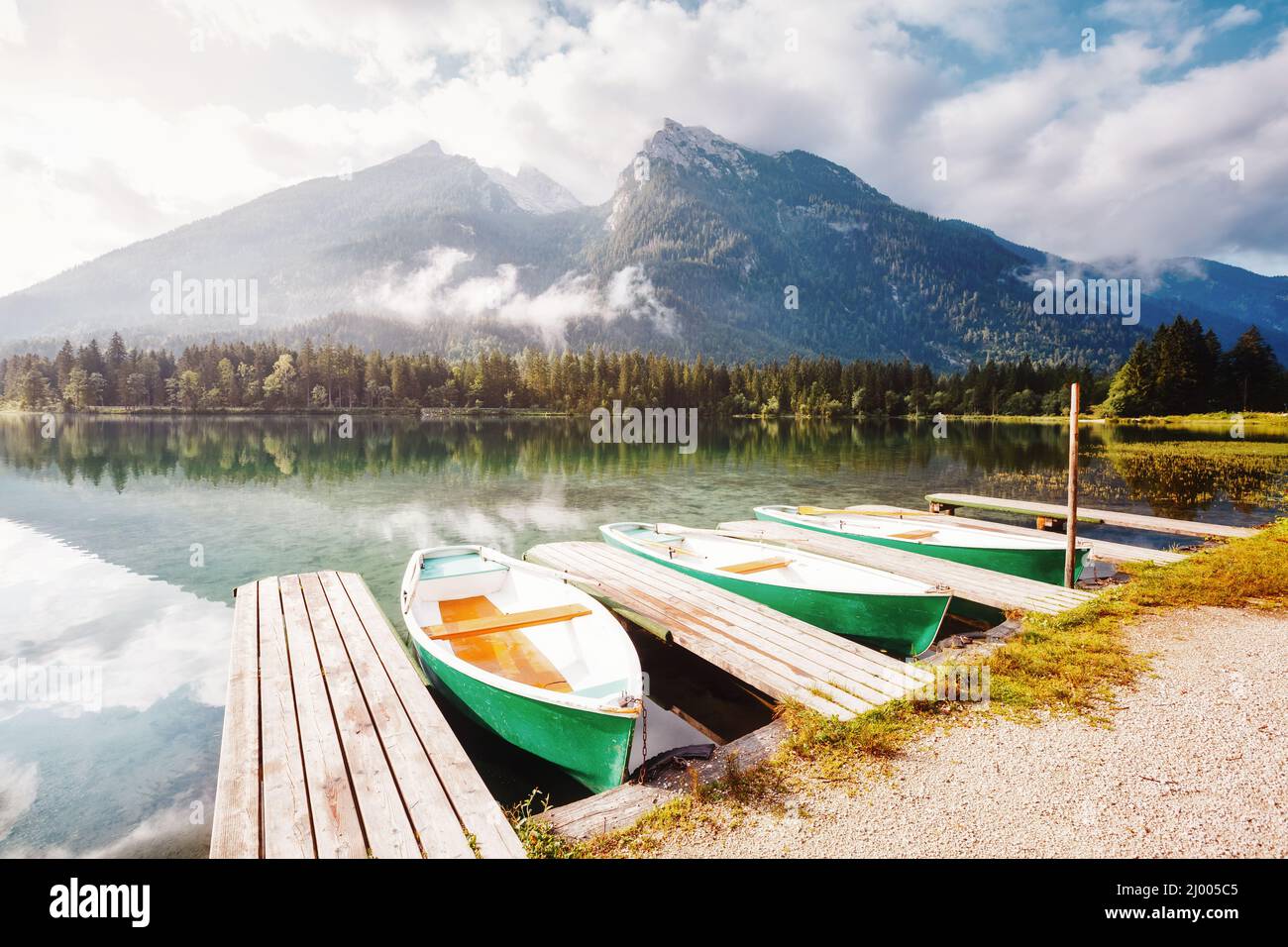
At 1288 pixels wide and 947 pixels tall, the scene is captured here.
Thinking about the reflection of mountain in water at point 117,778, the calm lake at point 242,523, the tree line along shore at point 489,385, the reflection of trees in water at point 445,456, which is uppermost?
the tree line along shore at point 489,385

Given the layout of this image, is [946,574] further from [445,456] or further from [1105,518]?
[445,456]

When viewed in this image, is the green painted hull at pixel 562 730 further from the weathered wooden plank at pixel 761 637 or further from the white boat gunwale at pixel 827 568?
the white boat gunwale at pixel 827 568

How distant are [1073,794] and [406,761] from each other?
641 centimetres

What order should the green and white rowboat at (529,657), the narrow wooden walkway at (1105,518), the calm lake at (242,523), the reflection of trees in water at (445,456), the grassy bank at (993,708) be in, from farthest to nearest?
the reflection of trees in water at (445,456) < the narrow wooden walkway at (1105,518) < the calm lake at (242,523) < the green and white rowboat at (529,657) < the grassy bank at (993,708)

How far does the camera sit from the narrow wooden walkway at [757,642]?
8.26 meters

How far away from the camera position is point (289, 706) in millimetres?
7805

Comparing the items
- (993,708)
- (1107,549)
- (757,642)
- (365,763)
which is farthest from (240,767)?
(1107,549)

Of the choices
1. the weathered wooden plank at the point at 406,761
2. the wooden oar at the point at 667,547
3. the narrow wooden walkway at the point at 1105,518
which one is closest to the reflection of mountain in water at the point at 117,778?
the weathered wooden plank at the point at 406,761

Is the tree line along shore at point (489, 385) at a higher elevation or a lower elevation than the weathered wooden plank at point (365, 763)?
higher

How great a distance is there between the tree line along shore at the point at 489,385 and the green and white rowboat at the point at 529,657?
424 feet

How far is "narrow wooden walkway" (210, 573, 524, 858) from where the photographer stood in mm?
5219

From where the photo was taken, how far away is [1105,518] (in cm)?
2219
